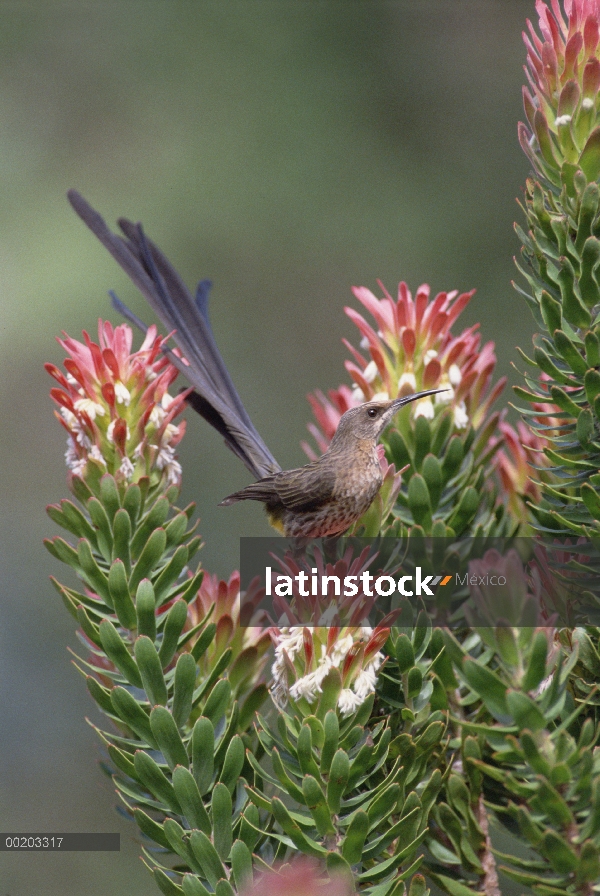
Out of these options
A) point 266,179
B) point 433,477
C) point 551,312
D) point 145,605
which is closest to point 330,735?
point 145,605

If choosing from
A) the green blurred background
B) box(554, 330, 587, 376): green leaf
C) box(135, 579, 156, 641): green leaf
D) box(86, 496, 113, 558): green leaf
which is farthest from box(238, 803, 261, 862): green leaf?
the green blurred background

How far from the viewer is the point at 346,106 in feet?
10.6

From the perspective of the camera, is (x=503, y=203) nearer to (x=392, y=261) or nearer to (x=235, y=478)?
(x=392, y=261)

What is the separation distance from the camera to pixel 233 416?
1279 mm

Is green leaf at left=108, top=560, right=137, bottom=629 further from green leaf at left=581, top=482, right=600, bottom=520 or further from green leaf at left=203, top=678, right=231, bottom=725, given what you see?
green leaf at left=581, top=482, right=600, bottom=520

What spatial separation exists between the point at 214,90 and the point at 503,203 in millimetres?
1136

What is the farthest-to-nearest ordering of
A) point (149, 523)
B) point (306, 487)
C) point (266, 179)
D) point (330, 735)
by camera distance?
1. point (266, 179)
2. point (306, 487)
3. point (149, 523)
4. point (330, 735)

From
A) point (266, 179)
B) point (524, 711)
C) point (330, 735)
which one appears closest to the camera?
point (524, 711)

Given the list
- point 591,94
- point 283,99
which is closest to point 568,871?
point 591,94

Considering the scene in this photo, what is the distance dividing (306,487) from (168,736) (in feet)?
1.50

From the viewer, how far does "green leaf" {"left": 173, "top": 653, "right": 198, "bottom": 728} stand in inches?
33.1

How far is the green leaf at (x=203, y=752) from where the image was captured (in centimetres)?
82

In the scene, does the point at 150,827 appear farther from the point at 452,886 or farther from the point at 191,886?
the point at 452,886

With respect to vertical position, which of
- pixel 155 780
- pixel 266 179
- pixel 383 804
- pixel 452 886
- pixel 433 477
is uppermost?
pixel 266 179
